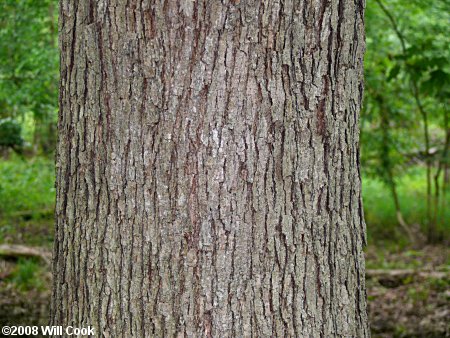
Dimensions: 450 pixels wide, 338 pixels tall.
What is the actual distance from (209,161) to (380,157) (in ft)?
19.6

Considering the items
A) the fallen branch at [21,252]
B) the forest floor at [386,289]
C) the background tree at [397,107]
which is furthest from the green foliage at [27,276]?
the background tree at [397,107]

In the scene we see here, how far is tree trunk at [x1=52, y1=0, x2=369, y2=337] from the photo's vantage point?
5.64 feet

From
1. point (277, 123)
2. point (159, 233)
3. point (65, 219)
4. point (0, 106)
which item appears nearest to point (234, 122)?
point (277, 123)

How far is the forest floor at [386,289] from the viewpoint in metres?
4.60

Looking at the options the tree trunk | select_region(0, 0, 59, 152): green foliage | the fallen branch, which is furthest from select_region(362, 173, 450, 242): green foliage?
the tree trunk

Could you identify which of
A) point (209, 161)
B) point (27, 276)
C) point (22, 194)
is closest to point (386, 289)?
point (27, 276)

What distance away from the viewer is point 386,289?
5.79 m

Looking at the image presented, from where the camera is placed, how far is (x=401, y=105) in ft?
25.4

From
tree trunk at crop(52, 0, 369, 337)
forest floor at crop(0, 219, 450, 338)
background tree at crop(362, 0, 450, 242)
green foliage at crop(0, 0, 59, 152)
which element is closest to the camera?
tree trunk at crop(52, 0, 369, 337)

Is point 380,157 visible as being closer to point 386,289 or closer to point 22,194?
point 386,289

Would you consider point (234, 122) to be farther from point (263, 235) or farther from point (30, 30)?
point (30, 30)

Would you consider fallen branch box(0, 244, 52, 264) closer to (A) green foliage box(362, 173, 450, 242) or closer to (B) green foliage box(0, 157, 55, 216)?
(B) green foliage box(0, 157, 55, 216)

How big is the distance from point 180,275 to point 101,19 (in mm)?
802

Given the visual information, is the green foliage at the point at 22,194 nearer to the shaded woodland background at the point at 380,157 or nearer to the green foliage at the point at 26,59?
the shaded woodland background at the point at 380,157
